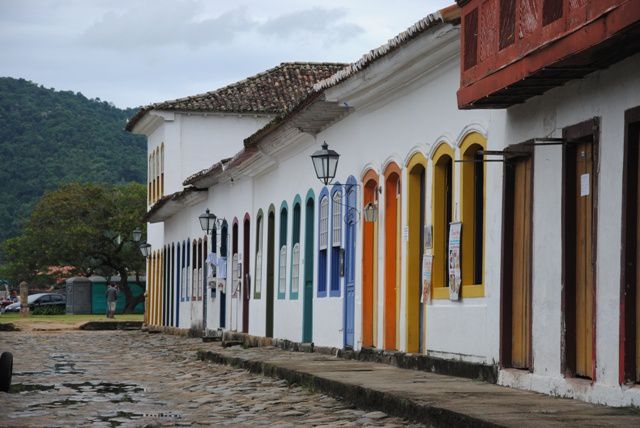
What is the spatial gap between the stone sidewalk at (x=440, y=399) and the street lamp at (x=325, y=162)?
3.42 meters

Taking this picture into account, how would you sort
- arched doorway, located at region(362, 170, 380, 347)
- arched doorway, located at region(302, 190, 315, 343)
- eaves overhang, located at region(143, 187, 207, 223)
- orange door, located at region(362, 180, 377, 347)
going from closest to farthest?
arched doorway, located at region(362, 170, 380, 347)
orange door, located at region(362, 180, 377, 347)
arched doorway, located at region(302, 190, 315, 343)
eaves overhang, located at region(143, 187, 207, 223)

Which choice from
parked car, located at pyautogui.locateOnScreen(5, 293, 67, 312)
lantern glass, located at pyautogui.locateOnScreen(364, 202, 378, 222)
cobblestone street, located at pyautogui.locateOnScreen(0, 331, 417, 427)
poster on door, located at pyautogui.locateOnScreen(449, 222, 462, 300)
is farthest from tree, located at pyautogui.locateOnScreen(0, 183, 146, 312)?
poster on door, located at pyautogui.locateOnScreen(449, 222, 462, 300)

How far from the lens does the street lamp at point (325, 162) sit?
1948cm

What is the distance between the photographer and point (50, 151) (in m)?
93.6

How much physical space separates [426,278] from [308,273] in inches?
285

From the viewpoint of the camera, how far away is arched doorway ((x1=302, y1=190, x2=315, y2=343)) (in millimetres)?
22859

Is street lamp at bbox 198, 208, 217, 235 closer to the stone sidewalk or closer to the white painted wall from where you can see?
the stone sidewalk

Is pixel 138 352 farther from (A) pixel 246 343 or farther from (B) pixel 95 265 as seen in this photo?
(B) pixel 95 265

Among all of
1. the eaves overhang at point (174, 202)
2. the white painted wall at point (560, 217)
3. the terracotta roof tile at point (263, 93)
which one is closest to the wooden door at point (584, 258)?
the white painted wall at point (560, 217)

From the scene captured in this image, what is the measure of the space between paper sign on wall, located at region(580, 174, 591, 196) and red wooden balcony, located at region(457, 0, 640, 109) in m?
0.82

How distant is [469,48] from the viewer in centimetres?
1268

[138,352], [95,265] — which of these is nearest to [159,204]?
[138,352]

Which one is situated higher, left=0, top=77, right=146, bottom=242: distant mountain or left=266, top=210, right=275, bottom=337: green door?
left=0, top=77, right=146, bottom=242: distant mountain

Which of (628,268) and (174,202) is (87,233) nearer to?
(174,202)
